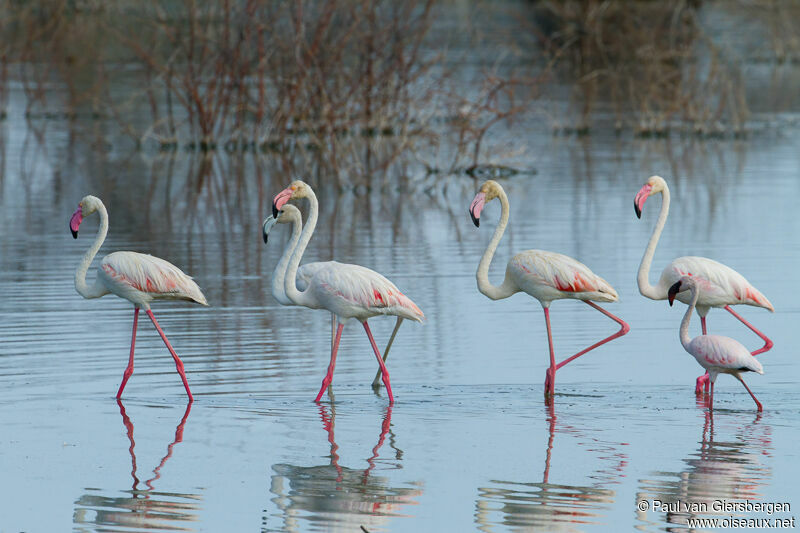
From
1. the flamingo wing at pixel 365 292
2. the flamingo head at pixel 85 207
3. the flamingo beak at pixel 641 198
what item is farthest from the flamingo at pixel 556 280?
the flamingo head at pixel 85 207

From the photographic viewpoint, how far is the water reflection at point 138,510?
5531 millimetres

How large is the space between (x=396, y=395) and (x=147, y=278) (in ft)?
5.21

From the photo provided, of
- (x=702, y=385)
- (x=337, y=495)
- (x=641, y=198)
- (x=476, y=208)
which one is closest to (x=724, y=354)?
(x=702, y=385)

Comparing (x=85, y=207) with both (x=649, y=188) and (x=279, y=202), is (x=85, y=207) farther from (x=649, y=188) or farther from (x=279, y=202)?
(x=649, y=188)

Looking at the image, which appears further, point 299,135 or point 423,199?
point 299,135

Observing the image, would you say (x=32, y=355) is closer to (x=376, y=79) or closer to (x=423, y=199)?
(x=423, y=199)

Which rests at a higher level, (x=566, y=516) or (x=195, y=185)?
(x=195, y=185)

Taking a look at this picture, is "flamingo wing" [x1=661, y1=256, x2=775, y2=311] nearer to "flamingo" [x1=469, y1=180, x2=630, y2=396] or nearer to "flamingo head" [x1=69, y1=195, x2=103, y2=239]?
"flamingo" [x1=469, y1=180, x2=630, y2=396]

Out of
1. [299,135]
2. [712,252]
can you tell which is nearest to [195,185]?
[299,135]

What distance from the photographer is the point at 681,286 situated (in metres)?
8.05

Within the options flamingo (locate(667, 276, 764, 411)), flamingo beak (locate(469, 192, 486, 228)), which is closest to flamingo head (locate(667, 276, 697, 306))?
flamingo (locate(667, 276, 764, 411))

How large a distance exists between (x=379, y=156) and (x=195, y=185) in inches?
141

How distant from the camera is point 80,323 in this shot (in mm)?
9891

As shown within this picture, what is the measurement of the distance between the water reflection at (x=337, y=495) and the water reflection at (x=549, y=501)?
345mm
